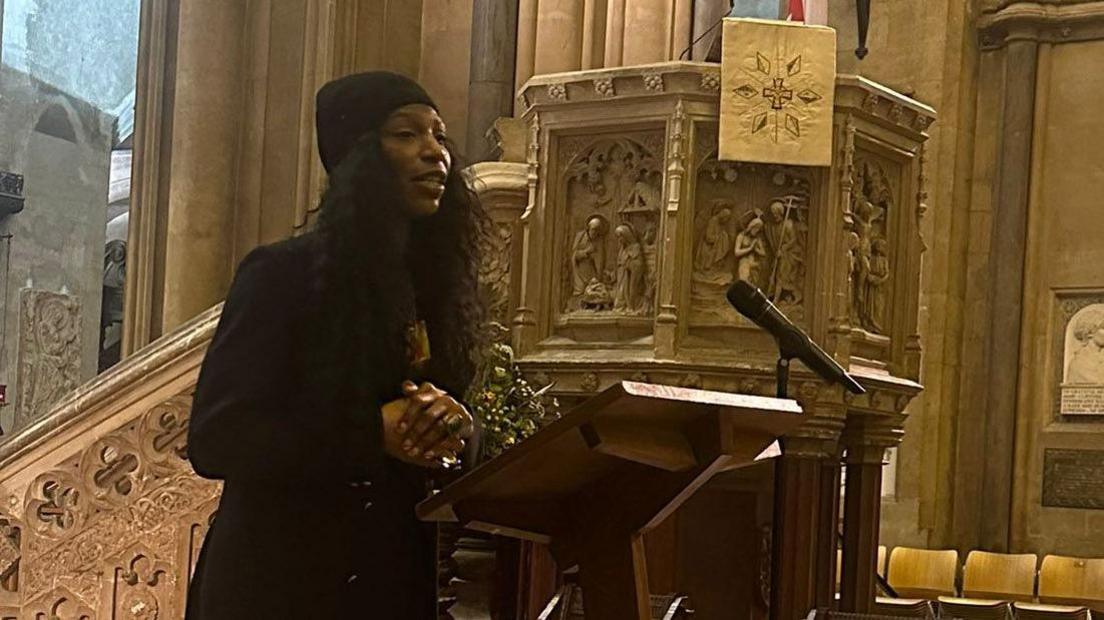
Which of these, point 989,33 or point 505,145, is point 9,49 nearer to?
point 989,33

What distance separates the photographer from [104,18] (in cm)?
1973

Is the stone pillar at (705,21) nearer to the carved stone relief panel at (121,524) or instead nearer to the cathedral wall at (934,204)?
the carved stone relief panel at (121,524)

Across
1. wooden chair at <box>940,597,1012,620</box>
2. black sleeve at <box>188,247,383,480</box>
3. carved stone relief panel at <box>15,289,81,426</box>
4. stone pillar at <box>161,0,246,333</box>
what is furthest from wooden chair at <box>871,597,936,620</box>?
carved stone relief panel at <box>15,289,81,426</box>

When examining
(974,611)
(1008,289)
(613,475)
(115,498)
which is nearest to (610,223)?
(115,498)

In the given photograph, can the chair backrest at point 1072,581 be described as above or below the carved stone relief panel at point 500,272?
below

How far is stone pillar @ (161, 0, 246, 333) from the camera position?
8195mm

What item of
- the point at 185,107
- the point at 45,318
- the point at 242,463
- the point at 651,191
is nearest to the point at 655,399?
the point at 242,463

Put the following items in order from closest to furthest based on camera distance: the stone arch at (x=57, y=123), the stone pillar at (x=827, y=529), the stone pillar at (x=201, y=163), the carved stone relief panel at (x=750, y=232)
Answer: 1. the carved stone relief panel at (x=750, y=232)
2. the stone pillar at (x=827, y=529)
3. the stone pillar at (x=201, y=163)
4. the stone arch at (x=57, y=123)

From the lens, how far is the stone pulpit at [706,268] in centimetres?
579

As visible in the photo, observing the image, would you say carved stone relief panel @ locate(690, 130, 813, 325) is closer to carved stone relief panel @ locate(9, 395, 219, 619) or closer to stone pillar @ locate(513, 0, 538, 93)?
stone pillar @ locate(513, 0, 538, 93)

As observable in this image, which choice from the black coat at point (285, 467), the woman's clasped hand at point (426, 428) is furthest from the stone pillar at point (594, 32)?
the woman's clasped hand at point (426, 428)

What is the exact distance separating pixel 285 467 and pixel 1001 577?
9950 mm

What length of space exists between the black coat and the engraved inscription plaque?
10656mm

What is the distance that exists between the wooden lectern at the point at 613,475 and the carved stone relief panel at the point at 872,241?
3.85 m
